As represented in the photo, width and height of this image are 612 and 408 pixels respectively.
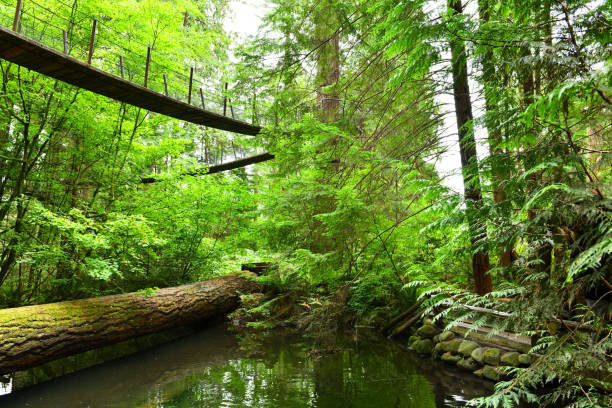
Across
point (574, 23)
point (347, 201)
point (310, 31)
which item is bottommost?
point (347, 201)

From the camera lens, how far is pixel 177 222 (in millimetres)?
6078

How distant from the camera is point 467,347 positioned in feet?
13.6

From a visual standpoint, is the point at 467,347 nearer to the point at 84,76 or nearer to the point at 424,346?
the point at 424,346

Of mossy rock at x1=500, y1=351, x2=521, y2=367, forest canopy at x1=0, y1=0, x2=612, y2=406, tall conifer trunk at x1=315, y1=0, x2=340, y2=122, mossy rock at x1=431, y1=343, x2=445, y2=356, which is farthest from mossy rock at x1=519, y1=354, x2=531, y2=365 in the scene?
tall conifer trunk at x1=315, y1=0, x2=340, y2=122

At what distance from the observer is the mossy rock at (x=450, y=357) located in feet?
13.7

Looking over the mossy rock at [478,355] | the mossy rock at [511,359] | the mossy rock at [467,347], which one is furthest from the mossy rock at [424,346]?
the mossy rock at [511,359]

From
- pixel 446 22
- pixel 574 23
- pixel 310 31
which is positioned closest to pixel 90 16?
pixel 310 31

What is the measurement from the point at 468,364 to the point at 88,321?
4696 millimetres

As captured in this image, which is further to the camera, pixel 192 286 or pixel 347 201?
pixel 192 286

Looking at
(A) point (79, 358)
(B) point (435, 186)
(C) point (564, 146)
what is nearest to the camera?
(C) point (564, 146)

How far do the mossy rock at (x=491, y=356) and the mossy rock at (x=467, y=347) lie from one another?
232 mm

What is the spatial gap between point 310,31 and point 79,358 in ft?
19.3

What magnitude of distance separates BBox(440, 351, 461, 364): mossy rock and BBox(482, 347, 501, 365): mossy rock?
386 mm

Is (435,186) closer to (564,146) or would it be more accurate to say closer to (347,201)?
(564,146)
